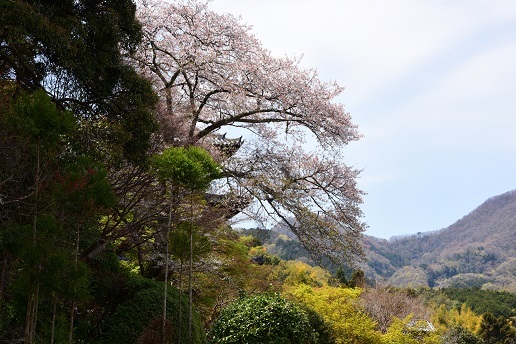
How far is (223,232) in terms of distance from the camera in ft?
29.2

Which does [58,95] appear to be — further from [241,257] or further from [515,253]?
[515,253]

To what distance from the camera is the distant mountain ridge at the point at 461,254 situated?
92625mm

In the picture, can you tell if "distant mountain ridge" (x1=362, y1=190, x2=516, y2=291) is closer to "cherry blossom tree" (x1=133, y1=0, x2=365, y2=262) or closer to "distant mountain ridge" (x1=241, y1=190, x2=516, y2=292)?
"distant mountain ridge" (x1=241, y1=190, x2=516, y2=292)

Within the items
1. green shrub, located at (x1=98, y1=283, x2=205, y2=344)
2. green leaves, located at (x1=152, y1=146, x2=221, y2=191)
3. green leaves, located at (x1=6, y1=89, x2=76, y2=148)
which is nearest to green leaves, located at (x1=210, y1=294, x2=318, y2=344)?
green shrub, located at (x1=98, y1=283, x2=205, y2=344)

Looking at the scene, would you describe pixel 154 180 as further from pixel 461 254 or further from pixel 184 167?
pixel 461 254

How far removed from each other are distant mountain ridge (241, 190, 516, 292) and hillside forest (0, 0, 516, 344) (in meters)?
74.4

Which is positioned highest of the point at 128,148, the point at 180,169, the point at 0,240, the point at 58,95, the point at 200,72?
the point at 200,72

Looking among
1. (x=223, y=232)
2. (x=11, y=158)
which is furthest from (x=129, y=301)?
(x=223, y=232)

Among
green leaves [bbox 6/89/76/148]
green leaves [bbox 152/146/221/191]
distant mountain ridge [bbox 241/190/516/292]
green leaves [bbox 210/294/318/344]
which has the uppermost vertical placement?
distant mountain ridge [bbox 241/190/516/292]

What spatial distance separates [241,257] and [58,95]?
502 cm

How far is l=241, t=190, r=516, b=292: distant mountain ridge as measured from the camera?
304 ft

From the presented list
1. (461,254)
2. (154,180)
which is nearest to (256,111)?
(154,180)

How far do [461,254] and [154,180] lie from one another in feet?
363

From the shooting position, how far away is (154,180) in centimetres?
721
